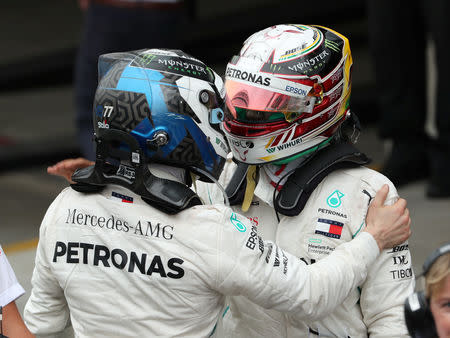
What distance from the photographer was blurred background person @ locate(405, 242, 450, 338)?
6.84ft

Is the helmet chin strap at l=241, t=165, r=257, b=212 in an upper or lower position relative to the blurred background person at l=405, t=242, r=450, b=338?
lower

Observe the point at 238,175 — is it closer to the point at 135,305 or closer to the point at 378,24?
the point at 135,305

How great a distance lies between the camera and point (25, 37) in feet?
40.4

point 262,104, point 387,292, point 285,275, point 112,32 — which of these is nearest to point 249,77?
point 262,104

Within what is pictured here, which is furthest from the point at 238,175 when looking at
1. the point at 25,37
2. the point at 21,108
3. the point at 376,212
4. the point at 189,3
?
the point at 25,37

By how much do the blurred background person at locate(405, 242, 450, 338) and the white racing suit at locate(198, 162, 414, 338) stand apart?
49cm

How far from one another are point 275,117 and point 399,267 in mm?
593

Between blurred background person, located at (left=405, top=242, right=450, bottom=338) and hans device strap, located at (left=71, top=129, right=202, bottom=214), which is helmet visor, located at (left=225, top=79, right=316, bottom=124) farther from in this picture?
blurred background person, located at (left=405, top=242, right=450, bottom=338)

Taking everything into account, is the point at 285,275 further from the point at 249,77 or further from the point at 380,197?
the point at 249,77

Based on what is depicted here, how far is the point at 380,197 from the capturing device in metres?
2.65

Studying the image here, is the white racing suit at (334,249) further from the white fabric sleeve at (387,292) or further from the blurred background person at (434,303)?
the blurred background person at (434,303)

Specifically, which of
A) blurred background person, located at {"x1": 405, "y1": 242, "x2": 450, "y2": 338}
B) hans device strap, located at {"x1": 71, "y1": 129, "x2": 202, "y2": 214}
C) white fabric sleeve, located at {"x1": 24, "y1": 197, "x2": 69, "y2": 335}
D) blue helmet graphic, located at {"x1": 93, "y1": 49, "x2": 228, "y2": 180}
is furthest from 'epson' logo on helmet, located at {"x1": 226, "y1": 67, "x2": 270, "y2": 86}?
blurred background person, located at {"x1": 405, "y1": 242, "x2": 450, "y2": 338}

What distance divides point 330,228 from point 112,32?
316 cm

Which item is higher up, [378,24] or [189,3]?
[378,24]
